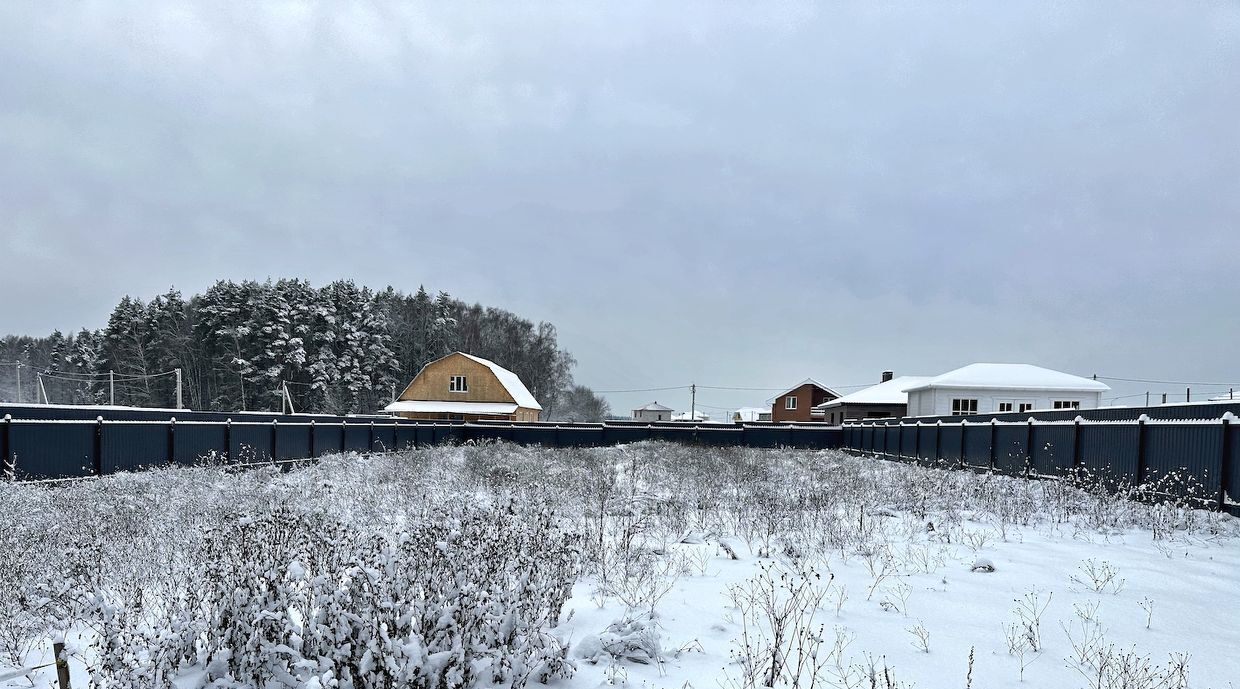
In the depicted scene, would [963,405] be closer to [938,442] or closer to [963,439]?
[938,442]

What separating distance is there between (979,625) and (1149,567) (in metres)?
2.94

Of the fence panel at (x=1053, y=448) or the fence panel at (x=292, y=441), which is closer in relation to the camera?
the fence panel at (x=1053, y=448)

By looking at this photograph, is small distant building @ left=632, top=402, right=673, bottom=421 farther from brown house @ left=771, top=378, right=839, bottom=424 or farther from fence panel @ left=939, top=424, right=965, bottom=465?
fence panel @ left=939, top=424, right=965, bottom=465

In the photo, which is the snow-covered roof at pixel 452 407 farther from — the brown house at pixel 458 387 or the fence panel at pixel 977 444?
the fence panel at pixel 977 444

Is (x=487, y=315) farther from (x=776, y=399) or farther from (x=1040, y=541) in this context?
(x=1040, y=541)

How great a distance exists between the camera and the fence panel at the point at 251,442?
55.3 ft

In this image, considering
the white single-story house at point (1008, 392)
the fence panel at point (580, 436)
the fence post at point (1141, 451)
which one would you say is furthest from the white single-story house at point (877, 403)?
the fence post at point (1141, 451)

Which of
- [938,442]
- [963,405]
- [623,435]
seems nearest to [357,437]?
[623,435]

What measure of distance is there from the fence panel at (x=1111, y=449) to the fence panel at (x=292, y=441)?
2046cm

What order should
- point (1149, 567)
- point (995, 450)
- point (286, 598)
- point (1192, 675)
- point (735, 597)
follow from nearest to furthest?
1. point (286, 598)
2. point (1192, 675)
3. point (735, 597)
4. point (1149, 567)
5. point (995, 450)

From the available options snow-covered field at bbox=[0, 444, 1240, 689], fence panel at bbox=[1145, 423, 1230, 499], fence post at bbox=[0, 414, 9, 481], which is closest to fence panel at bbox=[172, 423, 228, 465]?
fence post at bbox=[0, 414, 9, 481]

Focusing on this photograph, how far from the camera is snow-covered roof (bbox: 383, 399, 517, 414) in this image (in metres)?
39.4

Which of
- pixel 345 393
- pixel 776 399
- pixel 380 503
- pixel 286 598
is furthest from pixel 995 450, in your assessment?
pixel 345 393

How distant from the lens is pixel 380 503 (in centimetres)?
944
